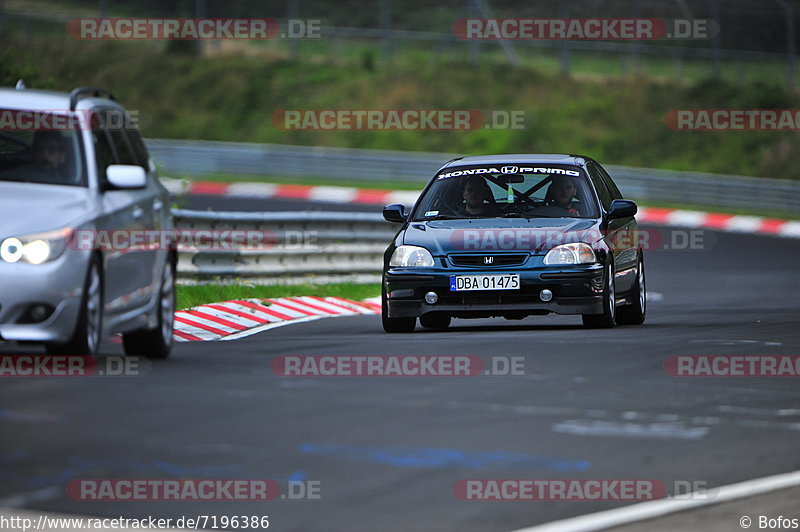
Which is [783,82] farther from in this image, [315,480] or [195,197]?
[315,480]

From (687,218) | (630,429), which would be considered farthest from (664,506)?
(687,218)

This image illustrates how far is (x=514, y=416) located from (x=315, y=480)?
6.77ft

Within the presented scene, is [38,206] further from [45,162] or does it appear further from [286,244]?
[286,244]

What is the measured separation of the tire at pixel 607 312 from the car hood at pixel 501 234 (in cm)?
36

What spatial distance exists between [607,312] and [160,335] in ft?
14.5

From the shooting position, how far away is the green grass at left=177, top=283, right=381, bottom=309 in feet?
54.6

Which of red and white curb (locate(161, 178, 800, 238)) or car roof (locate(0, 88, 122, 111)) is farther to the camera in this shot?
red and white curb (locate(161, 178, 800, 238))

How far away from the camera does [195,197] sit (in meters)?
37.9

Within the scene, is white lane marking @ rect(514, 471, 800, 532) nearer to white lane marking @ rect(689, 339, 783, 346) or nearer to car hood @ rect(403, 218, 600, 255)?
white lane marking @ rect(689, 339, 783, 346)

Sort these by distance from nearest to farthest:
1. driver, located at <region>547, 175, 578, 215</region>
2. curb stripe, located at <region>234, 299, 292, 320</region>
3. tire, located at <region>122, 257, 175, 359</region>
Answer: tire, located at <region>122, 257, 175, 359</region>, driver, located at <region>547, 175, 578, 215</region>, curb stripe, located at <region>234, 299, 292, 320</region>

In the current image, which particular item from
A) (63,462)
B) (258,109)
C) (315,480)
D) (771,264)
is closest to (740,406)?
(315,480)

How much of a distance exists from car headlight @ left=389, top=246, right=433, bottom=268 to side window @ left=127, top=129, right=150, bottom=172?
9.75 feet

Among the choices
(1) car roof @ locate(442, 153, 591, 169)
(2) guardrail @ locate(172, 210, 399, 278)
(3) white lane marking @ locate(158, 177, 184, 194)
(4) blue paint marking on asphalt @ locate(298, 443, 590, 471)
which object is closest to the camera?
(4) blue paint marking on asphalt @ locate(298, 443, 590, 471)

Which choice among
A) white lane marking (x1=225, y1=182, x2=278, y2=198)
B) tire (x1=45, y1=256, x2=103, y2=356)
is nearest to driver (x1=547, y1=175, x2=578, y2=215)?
tire (x1=45, y1=256, x2=103, y2=356)
